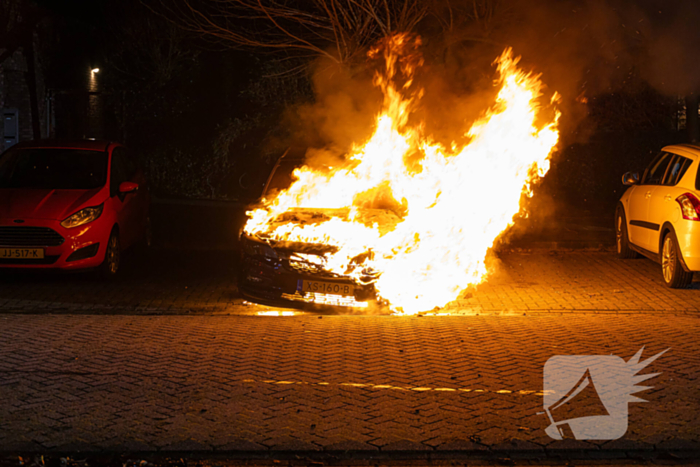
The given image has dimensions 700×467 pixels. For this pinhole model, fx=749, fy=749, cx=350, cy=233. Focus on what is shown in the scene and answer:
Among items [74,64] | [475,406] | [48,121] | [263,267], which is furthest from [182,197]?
[475,406]

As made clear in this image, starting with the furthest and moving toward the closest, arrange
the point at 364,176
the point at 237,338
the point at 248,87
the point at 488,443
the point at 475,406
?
the point at 248,87 < the point at 364,176 < the point at 237,338 < the point at 475,406 < the point at 488,443

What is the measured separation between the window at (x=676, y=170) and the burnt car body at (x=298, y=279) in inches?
179

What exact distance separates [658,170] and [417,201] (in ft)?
14.1

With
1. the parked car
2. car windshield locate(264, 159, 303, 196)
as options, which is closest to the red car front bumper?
car windshield locate(264, 159, 303, 196)

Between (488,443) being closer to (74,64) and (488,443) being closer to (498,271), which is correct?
(498,271)

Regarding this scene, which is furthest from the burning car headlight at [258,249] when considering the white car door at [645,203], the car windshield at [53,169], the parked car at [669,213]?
the white car door at [645,203]

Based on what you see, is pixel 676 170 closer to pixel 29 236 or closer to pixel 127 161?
pixel 127 161

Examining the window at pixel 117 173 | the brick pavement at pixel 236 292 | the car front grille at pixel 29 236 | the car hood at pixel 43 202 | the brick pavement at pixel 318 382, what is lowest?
the brick pavement at pixel 236 292

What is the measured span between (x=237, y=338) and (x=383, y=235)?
1916 millimetres

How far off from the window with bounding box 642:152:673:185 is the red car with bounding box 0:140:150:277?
7.27 metres

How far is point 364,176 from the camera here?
894cm

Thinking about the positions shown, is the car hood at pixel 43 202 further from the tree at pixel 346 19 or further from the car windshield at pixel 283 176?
the tree at pixel 346 19

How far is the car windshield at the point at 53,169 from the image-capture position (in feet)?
33.0

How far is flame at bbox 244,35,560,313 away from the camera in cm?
780
